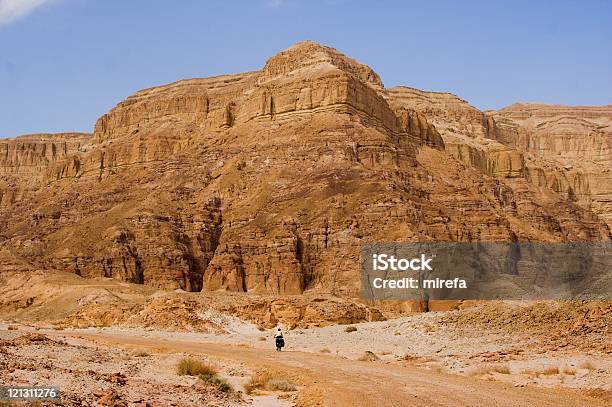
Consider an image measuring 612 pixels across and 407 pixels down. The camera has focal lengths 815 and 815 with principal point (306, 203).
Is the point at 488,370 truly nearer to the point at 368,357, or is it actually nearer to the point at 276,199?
the point at 368,357

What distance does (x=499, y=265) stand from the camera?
78.2 meters

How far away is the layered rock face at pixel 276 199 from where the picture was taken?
76.4 meters

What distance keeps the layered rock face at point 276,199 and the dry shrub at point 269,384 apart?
45169 mm

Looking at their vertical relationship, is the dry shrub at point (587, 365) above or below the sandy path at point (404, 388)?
above

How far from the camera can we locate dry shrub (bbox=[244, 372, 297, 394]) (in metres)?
21.2

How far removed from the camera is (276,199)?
85.5 meters

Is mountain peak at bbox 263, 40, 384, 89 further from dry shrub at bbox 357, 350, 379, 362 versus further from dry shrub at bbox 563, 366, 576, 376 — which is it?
dry shrub at bbox 563, 366, 576, 376

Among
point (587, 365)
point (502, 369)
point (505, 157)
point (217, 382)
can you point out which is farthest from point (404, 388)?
point (505, 157)

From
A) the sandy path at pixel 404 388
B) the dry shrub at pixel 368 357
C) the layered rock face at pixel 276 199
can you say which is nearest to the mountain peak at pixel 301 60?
the layered rock face at pixel 276 199

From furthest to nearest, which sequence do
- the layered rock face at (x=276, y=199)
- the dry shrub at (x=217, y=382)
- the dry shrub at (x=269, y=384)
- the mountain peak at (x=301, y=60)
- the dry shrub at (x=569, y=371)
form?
Answer: the mountain peak at (x=301, y=60) < the layered rock face at (x=276, y=199) < the dry shrub at (x=569, y=371) < the dry shrub at (x=269, y=384) < the dry shrub at (x=217, y=382)

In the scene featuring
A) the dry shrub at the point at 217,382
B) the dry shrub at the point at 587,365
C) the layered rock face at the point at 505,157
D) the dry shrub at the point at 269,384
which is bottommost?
the dry shrub at the point at 269,384

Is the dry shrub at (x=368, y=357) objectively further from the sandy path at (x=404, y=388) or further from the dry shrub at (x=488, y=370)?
the dry shrub at (x=488, y=370)

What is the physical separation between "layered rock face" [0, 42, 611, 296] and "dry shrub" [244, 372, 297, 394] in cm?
4517

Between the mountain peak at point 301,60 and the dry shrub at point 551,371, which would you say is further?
the mountain peak at point 301,60
